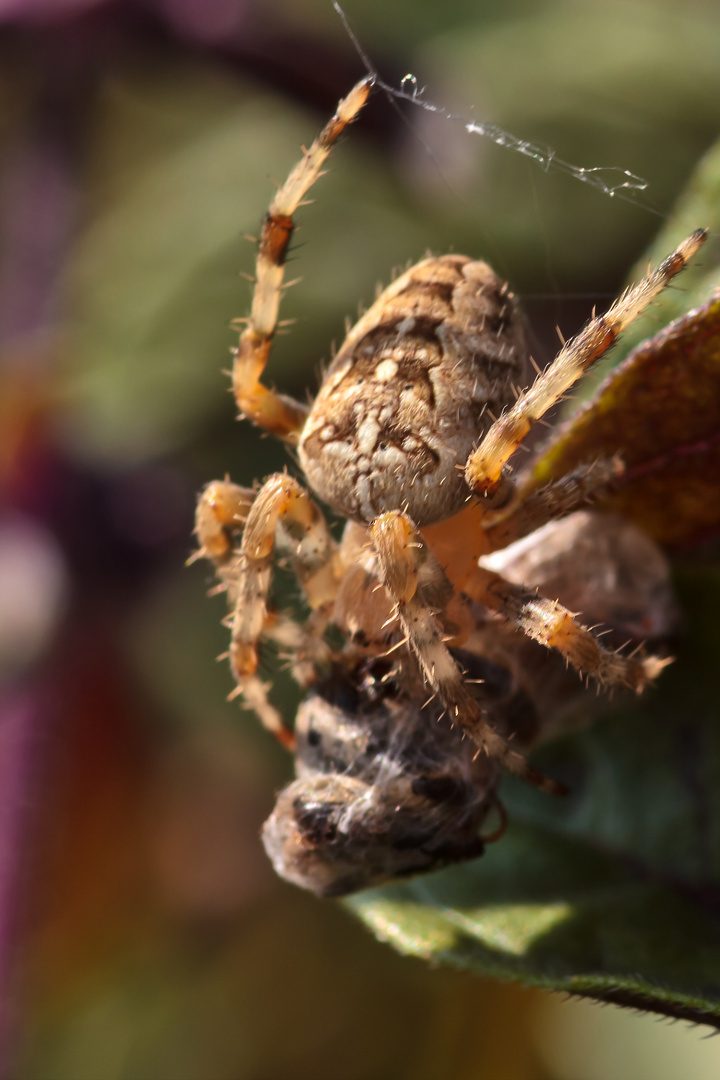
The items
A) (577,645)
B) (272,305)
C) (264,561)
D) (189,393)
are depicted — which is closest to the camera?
(577,645)

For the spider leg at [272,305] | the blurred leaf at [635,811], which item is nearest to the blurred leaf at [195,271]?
the spider leg at [272,305]

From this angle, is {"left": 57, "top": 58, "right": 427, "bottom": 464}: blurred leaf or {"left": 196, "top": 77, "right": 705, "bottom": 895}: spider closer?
{"left": 196, "top": 77, "right": 705, "bottom": 895}: spider

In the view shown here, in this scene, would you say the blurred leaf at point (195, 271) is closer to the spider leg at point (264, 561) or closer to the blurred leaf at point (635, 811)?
the spider leg at point (264, 561)

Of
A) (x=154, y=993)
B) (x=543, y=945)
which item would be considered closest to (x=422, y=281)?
(x=543, y=945)

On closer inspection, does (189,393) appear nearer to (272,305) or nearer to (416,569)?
(272,305)

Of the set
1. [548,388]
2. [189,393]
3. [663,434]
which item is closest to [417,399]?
[548,388]

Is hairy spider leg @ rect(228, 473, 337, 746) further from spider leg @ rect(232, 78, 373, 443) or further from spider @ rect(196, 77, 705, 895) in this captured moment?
spider leg @ rect(232, 78, 373, 443)

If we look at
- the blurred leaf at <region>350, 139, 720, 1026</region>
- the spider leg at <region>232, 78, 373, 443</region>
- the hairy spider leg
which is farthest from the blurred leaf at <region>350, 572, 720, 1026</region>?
the spider leg at <region>232, 78, 373, 443</region>
